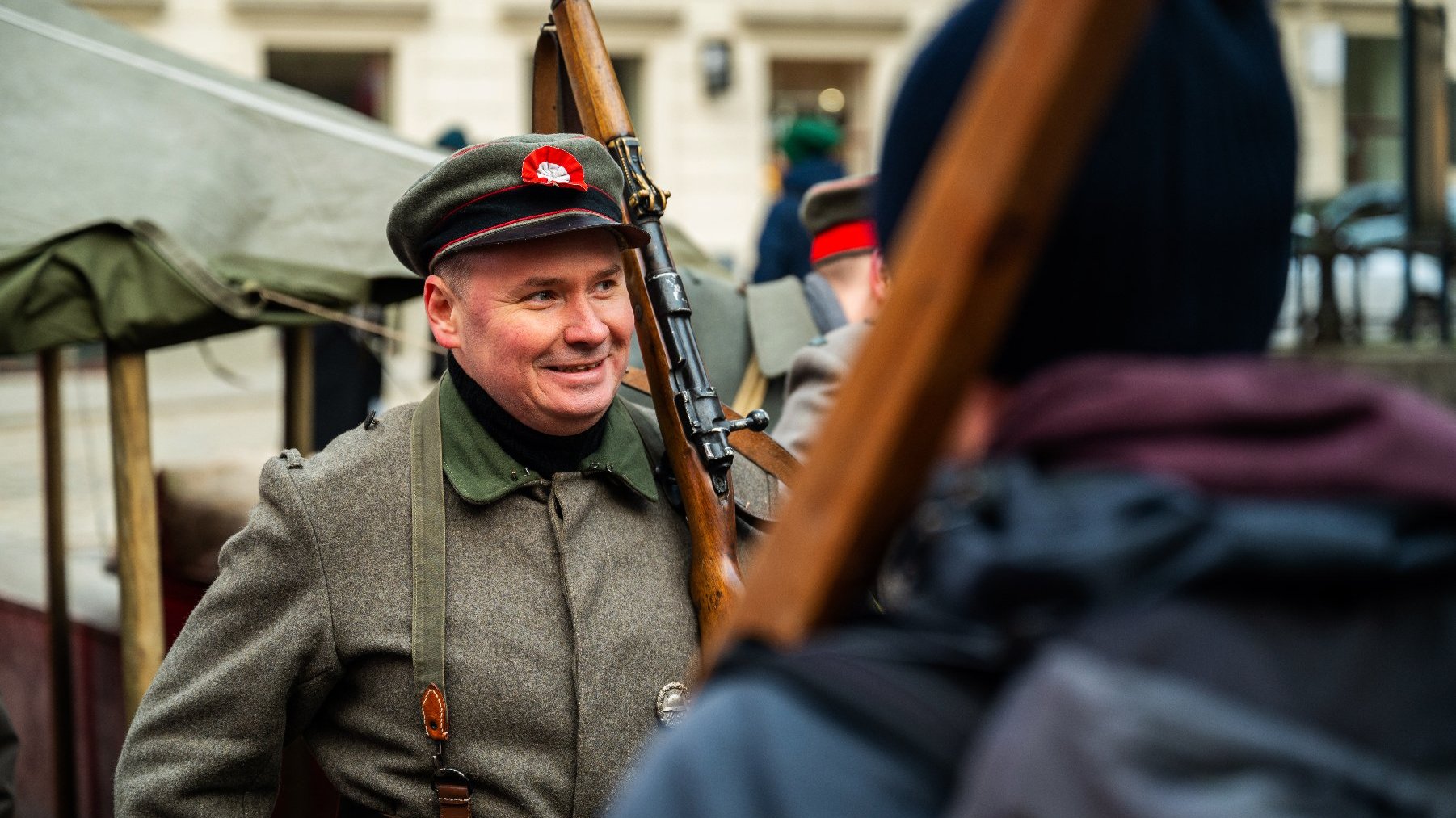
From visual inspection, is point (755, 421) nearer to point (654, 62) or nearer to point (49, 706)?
point (49, 706)

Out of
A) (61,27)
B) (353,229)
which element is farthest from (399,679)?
(61,27)

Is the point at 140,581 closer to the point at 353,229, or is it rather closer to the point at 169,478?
the point at 169,478

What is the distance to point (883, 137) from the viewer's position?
3.36 feet

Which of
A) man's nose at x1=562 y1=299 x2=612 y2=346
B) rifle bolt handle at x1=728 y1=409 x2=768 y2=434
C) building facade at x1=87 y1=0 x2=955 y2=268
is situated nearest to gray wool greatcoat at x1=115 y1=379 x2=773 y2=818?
man's nose at x1=562 y1=299 x2=612 y2=346

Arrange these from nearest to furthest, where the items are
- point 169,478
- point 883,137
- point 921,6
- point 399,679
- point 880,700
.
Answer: point 880,700 < point 883,137 < point 399,679 < point 169,478 < point 921,6

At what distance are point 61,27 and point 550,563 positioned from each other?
2573 millimetres

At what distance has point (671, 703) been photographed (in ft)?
7.45

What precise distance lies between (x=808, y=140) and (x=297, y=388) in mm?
3417

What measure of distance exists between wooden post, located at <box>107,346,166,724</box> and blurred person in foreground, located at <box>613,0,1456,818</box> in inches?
117

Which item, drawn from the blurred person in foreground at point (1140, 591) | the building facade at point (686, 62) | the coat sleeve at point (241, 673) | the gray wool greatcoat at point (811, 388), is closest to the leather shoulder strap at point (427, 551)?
the coat sleeve at point (241, 673)

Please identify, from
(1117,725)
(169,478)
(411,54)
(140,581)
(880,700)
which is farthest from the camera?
(411,54)

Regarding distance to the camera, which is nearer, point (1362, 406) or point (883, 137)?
point (1362, 406)

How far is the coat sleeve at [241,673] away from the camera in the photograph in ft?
7.11

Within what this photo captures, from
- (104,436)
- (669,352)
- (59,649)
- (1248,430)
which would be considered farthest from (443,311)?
(104,436)
